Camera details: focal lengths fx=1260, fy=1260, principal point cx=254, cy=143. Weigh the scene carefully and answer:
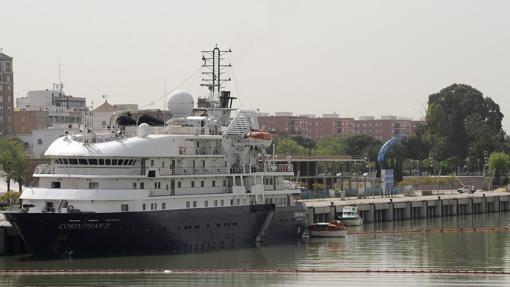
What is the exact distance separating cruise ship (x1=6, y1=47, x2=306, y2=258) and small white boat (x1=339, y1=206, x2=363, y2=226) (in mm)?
17850

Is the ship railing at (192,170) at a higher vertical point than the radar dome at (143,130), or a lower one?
lower

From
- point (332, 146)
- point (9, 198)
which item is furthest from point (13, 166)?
point (332, 146)

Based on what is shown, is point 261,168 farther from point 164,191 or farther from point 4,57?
point 4,57

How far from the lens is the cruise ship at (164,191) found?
2416 inches

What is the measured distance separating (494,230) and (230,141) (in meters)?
25.8

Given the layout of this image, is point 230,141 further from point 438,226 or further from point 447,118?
point 447,118

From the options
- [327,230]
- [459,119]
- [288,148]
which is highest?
[459,119]

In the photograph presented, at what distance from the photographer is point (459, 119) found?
16288 centimetres

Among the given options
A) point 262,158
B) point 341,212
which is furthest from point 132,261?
point 341,212

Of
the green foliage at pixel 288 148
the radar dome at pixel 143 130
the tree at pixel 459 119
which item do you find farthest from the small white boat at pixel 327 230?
the tree at pixel 459 119

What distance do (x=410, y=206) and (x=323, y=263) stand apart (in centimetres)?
4335

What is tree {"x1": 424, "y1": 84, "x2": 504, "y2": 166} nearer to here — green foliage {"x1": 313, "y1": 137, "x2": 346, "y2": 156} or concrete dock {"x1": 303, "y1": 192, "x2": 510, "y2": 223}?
green foliage {"x1": 313, "y1": 137, "x2": 346, "y2": 156}

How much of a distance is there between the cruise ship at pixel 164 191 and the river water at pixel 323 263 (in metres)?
0.98

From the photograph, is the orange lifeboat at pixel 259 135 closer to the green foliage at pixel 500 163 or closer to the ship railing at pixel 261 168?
the ship railing at pixel 261 168
